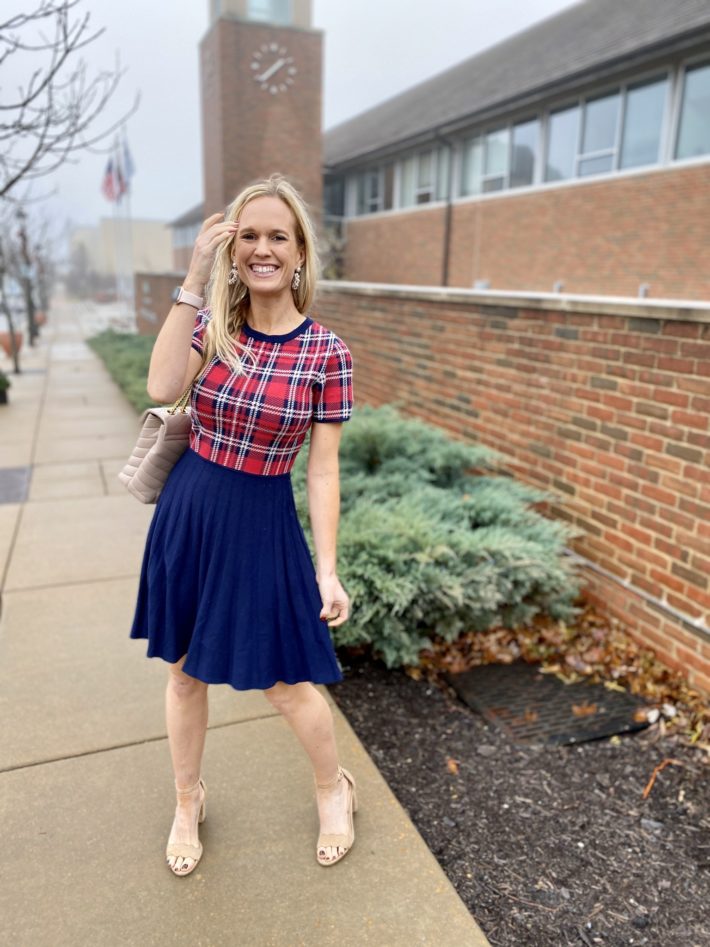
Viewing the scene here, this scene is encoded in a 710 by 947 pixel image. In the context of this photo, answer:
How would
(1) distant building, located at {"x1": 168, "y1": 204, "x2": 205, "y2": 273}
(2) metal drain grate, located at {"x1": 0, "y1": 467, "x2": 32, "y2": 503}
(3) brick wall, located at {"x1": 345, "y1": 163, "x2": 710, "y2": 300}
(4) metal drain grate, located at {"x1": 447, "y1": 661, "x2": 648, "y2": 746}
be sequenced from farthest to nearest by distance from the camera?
(1) distant building, located at {"x1": 168, "y1": 204, "x2": 205, "y2": 273} → (3) brick wall, located at {"x1": 345, "y1": 163, "x2": 710, "y2": 300} → (2) metal drain grate, located at {"x1": 0, "y1": 467, "x2": 32, "y2": 503} → (4) metal drain grate, located at {"x1": 447, "y1": 661, "x2": 648, "y2": 746}

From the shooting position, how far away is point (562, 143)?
16.8 meters

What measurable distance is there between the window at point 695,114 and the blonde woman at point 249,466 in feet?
46.8

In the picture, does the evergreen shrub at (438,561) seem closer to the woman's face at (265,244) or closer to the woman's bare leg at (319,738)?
the woman's bare leg at (319,738)

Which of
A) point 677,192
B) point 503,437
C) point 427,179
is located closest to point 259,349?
point 503,437

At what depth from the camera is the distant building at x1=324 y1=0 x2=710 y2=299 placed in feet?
44.4

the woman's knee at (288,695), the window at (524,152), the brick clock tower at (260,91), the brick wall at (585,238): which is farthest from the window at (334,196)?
the woman's knee at (288,695)

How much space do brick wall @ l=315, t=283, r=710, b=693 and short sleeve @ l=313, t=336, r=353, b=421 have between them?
6.56 feet

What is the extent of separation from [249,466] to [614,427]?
8.22 feet

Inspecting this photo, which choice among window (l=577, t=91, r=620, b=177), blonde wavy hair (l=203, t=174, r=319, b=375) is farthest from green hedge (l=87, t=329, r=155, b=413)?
→ window (l=577, t=91, r=620, b=177)

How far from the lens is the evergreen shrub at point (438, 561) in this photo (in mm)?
3297

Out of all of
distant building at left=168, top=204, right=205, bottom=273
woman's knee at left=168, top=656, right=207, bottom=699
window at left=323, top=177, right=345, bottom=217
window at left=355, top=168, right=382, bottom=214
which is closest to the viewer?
woman's knee at left=168, top=656, right=207, bottom=699

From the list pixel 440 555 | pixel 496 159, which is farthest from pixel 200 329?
pixel 496 159

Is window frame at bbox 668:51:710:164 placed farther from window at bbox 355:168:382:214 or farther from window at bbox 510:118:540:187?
window at bbox 355:168:382:214

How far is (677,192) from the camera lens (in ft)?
44.6
